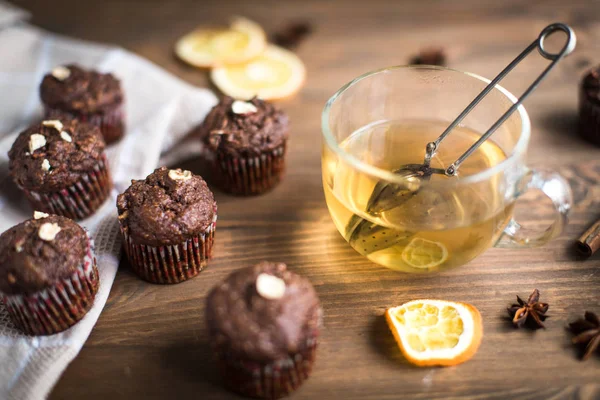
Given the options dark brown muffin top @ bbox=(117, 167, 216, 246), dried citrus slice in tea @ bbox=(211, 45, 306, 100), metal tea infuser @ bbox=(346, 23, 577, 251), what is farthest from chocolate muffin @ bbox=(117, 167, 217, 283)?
dried citrus slice in tea @ bbox=(211, 45, 306, 100)

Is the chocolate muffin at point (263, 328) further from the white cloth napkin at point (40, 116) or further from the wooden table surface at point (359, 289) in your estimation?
the white cloth napkin at point (40, 116)

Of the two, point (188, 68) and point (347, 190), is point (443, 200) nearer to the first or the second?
point (347, 190)

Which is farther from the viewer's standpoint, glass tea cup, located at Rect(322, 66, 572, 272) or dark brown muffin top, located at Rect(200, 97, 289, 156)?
dark brown muffin top, located at Rect(200, 97, 289, 156)

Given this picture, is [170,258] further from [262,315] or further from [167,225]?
[262,315]

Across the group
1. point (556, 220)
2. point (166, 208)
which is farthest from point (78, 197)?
point (556, 220)

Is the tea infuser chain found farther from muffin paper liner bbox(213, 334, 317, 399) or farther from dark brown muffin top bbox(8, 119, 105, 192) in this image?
dark brown muffin top bbox(8, 119, 105, 192)

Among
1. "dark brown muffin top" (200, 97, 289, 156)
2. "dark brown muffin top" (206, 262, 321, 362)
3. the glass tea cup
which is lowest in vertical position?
"dark brown muffin top" (200, 97, 289, 156)
